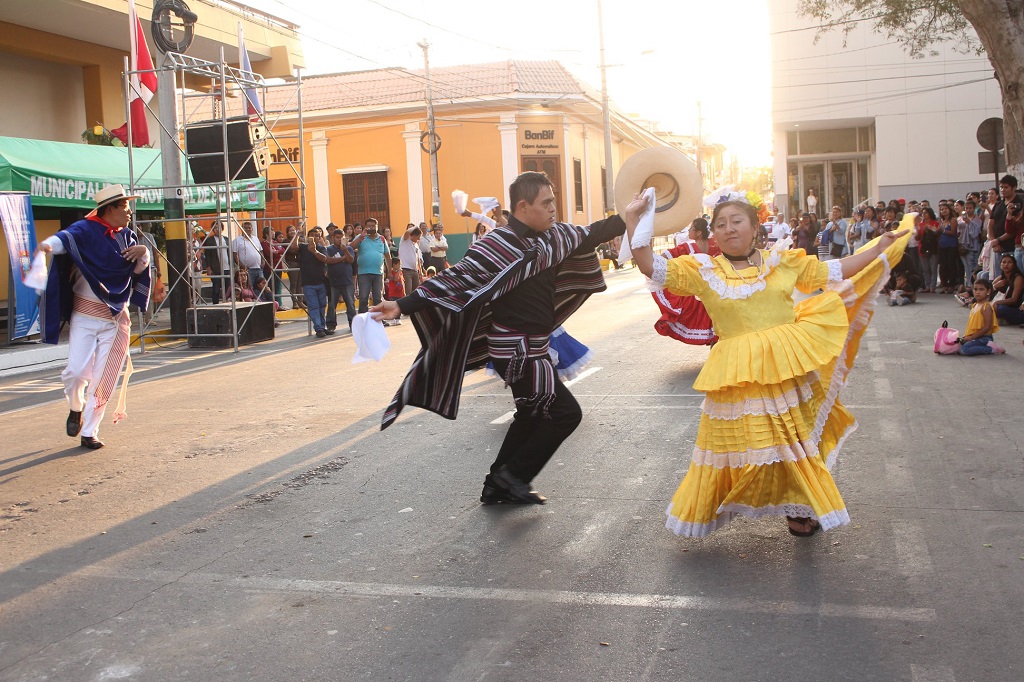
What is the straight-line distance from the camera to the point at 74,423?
771 centimetres

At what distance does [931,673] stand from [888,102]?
38.2 m

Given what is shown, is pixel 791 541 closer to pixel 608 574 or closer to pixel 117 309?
pixel 608 574

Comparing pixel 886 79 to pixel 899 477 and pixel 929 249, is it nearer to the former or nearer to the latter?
pixel 929 249

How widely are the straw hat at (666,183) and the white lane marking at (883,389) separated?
13.6ft

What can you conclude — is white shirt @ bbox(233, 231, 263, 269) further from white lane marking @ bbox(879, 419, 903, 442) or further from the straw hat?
the straw hat

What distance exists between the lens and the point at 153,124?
23.9m

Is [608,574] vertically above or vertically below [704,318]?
below

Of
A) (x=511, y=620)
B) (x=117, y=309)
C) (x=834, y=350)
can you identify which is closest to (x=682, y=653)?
(x=511, y=620)

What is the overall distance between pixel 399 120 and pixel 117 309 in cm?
3335

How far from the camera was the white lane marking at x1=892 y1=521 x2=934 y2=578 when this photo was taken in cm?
427

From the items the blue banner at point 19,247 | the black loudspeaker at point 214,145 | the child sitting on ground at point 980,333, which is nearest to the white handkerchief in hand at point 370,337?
the child sitting on ground at point 980,333

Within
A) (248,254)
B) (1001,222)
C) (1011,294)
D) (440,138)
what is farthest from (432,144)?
(1011,294)

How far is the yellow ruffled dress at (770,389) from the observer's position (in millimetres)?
4469

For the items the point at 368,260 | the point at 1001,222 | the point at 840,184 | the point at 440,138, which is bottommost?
the point at 368,260
